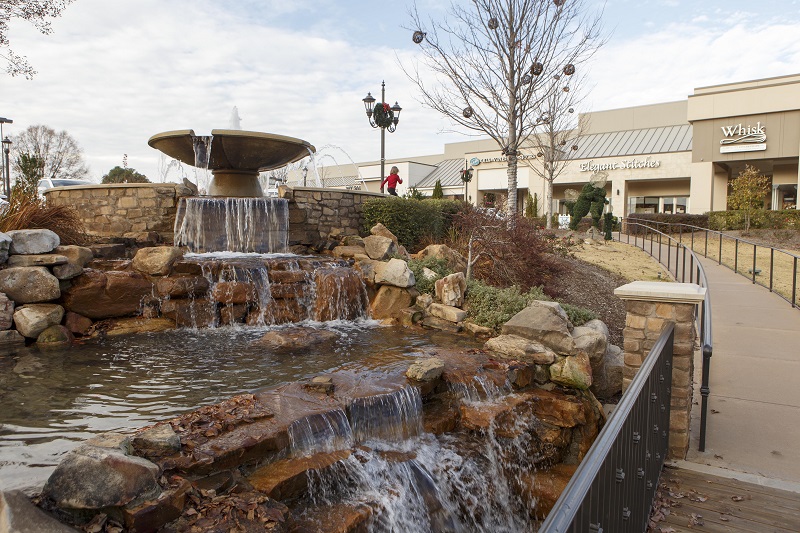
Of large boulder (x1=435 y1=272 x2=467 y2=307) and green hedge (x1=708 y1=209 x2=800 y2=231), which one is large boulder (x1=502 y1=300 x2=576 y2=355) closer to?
large boulder (x1=435 y1=272 x2=467 y2=307)

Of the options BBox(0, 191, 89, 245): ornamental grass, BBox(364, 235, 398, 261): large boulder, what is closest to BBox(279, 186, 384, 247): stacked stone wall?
BBox(364, 235, 398, 261): large boulder

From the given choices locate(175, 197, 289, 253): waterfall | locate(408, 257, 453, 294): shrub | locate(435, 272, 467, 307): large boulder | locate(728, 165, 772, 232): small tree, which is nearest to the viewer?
locate(435, 272, 467, 307): large boulder

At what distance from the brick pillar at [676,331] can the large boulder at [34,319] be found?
7153 mm

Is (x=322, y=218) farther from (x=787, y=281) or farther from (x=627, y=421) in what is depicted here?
(x=787, y=281)

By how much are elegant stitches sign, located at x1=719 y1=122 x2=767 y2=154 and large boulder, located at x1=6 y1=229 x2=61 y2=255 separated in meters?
34.8

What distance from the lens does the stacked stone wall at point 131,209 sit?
11.0 meters

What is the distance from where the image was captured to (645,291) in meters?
4.26

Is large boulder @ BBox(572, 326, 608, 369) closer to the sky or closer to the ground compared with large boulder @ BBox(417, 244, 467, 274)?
closer to the ground

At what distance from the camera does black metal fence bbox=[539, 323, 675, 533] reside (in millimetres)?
1558

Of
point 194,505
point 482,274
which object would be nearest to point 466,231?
point 482,274

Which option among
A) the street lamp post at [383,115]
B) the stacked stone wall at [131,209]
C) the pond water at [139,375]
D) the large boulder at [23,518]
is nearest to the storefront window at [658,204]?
the street lamp post at [383,115]

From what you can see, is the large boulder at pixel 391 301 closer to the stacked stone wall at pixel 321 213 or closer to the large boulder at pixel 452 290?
the large boulder at pixel 452 290

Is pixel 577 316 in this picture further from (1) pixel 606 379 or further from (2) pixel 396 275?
(2) pixel 396 275

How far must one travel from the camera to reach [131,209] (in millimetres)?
11086
